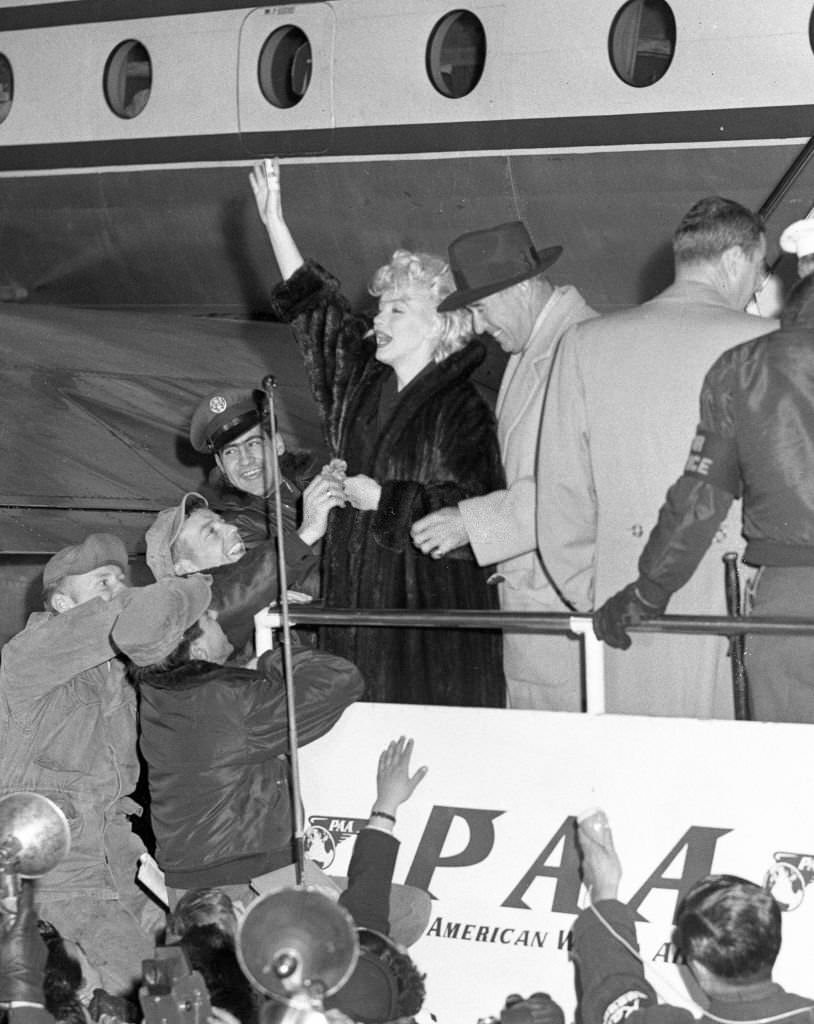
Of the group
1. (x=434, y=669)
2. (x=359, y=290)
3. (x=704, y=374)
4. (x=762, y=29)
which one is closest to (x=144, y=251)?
(x=359, y=290)

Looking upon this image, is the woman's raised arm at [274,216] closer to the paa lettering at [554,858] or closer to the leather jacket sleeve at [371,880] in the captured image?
the paa lettering at [554,858]

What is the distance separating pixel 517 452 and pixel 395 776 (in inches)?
39.8

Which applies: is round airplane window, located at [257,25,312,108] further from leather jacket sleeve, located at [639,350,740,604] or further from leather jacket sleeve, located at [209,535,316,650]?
leather jacket sleeve, located at [639,350,740,604]

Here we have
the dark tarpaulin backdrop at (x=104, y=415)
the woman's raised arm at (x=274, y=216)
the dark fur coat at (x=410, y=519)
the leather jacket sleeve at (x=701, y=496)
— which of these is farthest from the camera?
the dark tarpaulin backdrop at (x=104, y=415)

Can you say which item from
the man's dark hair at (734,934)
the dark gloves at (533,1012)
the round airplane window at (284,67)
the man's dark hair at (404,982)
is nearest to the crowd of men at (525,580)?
the dark gloves at (533,1012)

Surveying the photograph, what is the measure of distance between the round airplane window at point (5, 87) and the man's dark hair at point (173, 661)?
7.19 metres

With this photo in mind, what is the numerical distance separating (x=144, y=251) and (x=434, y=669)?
6082 millimetres

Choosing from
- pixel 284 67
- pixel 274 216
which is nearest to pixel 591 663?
pixel 274 216

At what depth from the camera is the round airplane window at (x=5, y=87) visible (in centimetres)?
1057

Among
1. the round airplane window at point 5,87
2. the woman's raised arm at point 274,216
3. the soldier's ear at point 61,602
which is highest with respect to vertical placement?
the round airplane window at point 5,87

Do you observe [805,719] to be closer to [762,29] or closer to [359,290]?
[762,29]

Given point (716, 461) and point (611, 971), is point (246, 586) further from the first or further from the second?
point (611, 971)

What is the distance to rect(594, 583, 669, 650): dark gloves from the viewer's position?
13.1ft

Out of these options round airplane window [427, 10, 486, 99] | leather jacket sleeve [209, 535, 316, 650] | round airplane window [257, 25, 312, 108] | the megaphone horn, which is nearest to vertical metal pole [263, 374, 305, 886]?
leather jacket sleeve [209, 535, 316, 650]
